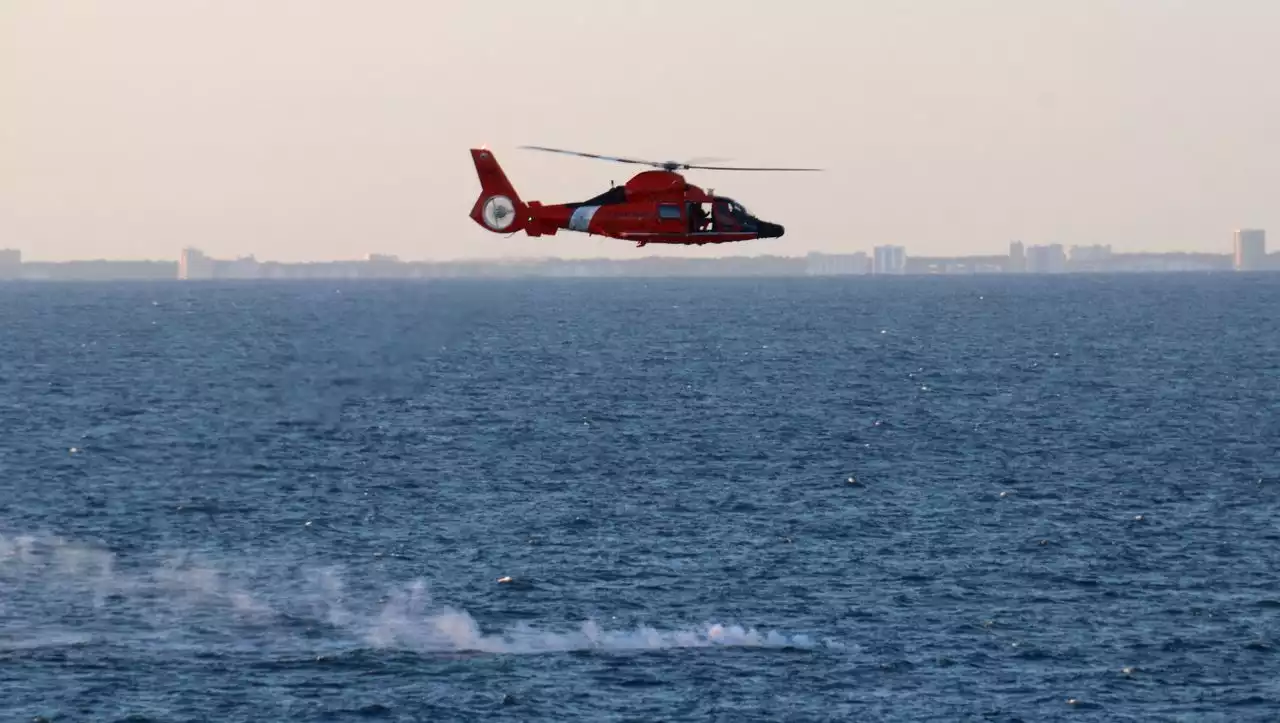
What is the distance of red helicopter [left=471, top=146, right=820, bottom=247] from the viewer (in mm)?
61578

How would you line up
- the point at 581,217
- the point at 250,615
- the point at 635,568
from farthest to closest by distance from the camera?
the point at 635,568 → the point at 250,615 → the point at 581,217

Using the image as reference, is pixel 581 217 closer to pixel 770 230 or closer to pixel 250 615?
pixel 770 230

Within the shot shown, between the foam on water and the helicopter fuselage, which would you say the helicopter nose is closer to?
the helicopter fuselage

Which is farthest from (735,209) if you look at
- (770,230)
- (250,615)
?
(250,615)

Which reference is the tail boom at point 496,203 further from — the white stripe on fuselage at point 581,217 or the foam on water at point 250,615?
the foam on water at point 250,615

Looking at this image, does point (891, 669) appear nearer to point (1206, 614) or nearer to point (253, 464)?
point (1206, 614)

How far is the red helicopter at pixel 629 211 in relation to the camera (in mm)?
61578

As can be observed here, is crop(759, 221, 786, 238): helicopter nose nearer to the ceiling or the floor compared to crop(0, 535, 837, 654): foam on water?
nearer to the ceiling

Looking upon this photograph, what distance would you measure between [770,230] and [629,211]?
5134mm

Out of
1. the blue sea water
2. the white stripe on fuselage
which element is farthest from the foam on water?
the white stripe on fuselage

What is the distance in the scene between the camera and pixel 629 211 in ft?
204

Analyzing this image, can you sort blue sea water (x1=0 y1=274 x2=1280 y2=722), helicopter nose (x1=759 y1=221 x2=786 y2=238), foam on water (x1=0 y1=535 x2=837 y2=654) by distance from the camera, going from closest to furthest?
helicopter nose (x1=759 y1=221 x2=786 y2=238), blue sea water (x1=0 y1=274 x2=1280 y2=722), foam on water (x1=0 y1=535 x2=837 y2=654)

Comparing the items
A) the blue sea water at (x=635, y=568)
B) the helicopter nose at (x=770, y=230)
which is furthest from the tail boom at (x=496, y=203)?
the blue sea water at (x=635, y=568)

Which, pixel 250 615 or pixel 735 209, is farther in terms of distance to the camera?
pixel 250 615
